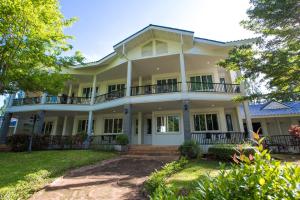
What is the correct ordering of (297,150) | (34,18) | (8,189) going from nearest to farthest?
(8,189) < (34,18) < (297,150)

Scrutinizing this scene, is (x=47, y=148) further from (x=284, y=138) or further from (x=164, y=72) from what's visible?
(x=284, y=138)

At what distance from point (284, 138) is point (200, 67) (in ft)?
35.0

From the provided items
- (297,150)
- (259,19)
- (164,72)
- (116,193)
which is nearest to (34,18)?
(116,193)

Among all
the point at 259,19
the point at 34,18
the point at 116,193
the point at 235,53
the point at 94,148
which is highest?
the point at 259,19

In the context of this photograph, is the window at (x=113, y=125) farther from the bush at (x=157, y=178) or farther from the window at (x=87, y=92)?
the bush at (x=157, y=178)

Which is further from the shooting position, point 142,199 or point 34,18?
point 34,18

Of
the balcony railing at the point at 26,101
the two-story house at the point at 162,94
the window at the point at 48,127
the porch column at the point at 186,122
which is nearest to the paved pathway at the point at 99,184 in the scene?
the porch column at the point at 186,122

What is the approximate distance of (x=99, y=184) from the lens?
23.2 feet

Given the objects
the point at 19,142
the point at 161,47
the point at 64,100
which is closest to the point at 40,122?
the point at 19,142

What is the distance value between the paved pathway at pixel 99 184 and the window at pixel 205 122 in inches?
334

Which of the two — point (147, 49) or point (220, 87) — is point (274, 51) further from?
point (147, 49)

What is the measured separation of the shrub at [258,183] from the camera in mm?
1939

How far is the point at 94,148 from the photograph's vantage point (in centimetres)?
1662

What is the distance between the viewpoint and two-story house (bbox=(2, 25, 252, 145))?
48.9 ft
